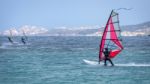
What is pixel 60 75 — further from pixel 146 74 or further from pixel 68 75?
pixel 146 74

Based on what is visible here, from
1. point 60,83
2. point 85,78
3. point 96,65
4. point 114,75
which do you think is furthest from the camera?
point 96,65

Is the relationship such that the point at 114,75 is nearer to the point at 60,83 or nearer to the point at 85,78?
the point at 85,78

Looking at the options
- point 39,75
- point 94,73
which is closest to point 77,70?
point 94,73

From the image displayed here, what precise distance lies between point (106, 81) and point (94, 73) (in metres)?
4.25

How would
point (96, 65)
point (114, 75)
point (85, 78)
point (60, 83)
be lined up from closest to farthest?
point (60, 83) < point (85, 78) < point (114, 75) < point (96, 65)

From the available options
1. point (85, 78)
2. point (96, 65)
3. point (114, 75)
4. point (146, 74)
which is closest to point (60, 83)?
point (85, 78)

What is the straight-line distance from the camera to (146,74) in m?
29.7

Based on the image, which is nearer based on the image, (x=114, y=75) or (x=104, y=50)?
(x=114, y=75)

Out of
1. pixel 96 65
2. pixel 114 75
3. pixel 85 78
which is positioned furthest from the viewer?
pixel 96 65

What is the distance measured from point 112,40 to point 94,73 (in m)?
6.07

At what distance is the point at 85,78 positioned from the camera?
27031 mm

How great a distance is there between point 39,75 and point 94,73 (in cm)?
391

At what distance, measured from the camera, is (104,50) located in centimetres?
3534

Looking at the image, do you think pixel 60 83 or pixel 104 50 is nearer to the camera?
pixel 60 83
